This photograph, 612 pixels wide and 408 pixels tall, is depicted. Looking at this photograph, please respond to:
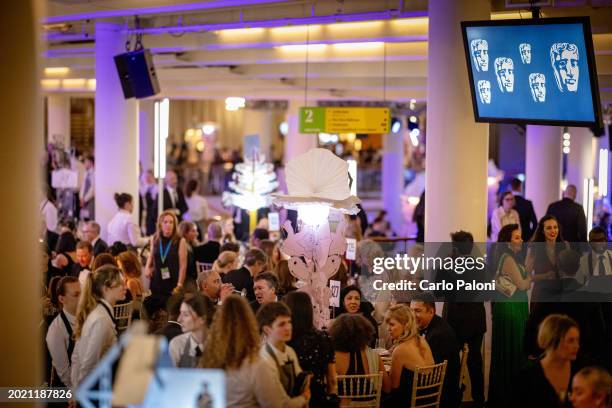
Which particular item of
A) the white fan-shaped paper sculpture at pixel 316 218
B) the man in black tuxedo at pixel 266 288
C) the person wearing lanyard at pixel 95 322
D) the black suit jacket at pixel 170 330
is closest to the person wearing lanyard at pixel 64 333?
the person wearing lanyard at pixel 95 322

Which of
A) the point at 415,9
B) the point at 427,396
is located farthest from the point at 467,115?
the point at 427,396

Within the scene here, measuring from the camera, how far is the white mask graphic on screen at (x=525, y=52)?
7.46 meters

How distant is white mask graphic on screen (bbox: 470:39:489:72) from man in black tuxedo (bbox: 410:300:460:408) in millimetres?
2426

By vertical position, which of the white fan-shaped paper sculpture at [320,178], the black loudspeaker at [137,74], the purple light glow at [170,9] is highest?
the purple light glow at [170,9]

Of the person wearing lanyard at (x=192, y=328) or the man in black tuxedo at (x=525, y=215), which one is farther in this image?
the man in black tuxedo at (x=525, y=215)

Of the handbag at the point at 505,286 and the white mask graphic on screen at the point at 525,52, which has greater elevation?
the white mask graphic on screen at the point at 525,52

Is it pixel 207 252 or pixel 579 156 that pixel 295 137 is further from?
pixel 207 252

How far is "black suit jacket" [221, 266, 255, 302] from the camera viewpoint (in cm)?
778

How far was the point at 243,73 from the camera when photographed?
1694cm

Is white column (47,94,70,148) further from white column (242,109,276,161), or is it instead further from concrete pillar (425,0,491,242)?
concrete pillar (425,0,491,242)

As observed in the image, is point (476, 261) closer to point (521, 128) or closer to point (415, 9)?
point (415, 9)

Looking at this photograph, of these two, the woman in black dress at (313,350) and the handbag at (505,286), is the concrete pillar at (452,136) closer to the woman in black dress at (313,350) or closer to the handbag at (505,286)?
the handbag at (505,286)

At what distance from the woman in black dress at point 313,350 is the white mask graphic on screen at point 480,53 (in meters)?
3.40

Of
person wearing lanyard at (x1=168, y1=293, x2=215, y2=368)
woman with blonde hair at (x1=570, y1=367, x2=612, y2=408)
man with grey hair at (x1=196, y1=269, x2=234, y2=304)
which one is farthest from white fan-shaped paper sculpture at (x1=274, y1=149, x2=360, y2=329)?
woman with blonde hair at (x1=570, y1=367, x2=612, y2=408)
